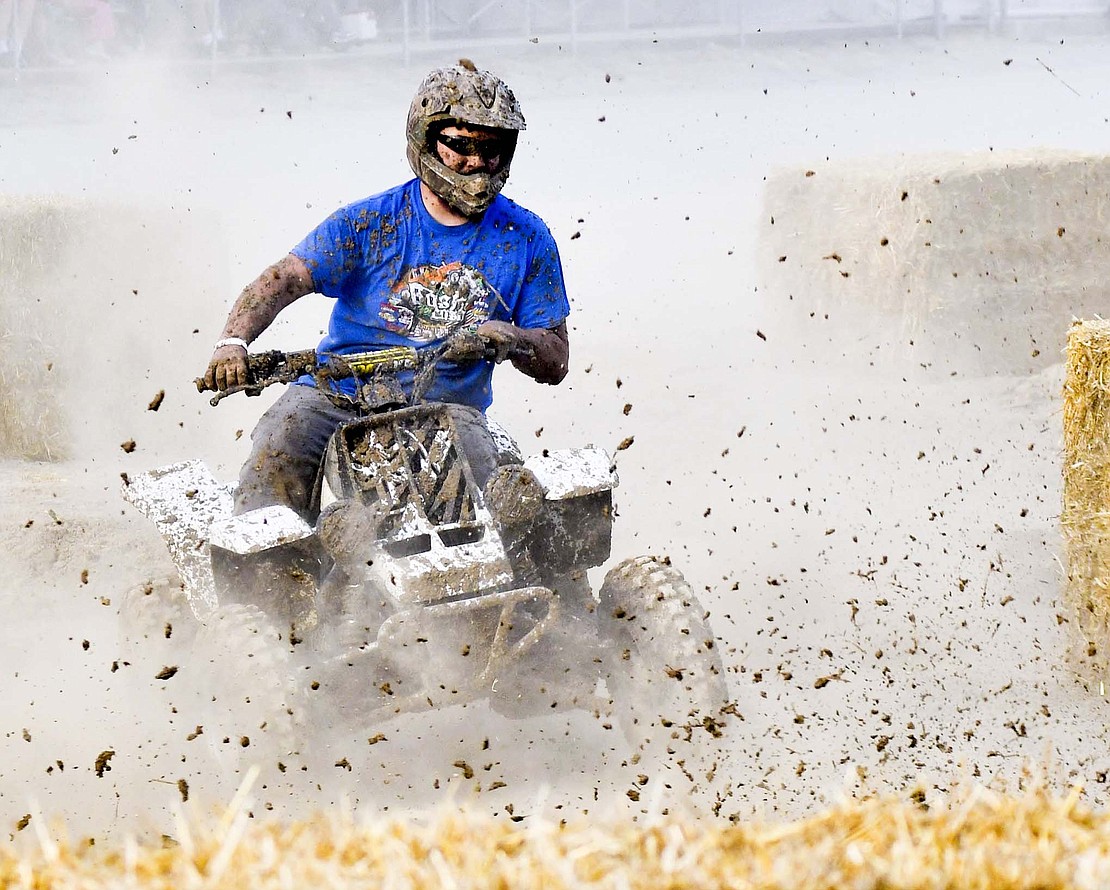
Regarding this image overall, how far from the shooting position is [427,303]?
470 centimetres

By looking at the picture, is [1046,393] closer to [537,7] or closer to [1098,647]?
[1098,647]

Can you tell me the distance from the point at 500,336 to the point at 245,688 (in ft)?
4.47

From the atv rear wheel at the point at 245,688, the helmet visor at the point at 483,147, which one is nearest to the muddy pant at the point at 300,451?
the atv rear wheel at the point at 245,688

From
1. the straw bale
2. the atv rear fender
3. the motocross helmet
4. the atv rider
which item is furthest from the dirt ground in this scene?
the motocross helmet

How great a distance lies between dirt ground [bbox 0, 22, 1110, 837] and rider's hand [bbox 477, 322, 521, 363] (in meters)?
1.25

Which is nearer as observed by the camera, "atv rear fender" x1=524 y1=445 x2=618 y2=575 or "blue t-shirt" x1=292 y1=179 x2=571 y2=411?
"atv rear fender" x1=524 y1=445 x2=618 y2=575

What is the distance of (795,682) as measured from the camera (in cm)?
516

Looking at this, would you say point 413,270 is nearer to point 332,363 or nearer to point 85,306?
point 332,363

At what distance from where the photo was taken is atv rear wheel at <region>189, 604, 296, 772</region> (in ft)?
12.9

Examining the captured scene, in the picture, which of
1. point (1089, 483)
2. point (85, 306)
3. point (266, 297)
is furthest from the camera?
point (85, 306)

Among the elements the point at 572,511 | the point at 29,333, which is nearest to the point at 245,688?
the point at 572,511

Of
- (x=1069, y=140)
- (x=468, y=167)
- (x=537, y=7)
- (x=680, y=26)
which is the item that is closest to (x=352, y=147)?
(x=537, y=7)

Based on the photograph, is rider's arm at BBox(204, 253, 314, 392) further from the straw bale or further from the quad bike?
the straw bale

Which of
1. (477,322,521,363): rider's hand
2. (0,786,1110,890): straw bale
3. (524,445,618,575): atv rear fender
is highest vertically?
(477,322,521,363): rider's hand
